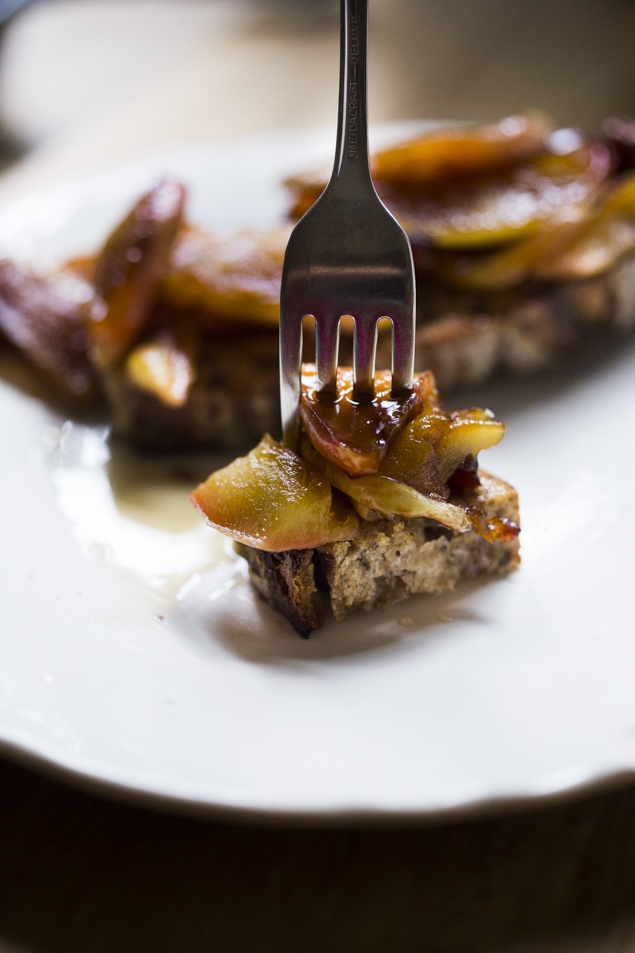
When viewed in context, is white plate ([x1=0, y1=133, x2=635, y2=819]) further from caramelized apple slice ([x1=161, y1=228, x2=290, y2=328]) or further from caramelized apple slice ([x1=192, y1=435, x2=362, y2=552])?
caramelized apple slice ([x1=161, y1=228, x2=290, y2=328])

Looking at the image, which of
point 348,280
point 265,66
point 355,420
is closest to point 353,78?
point 348,280

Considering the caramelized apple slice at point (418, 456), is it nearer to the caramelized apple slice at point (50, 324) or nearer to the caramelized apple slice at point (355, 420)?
the caramelized apple slice at point (355, 420)

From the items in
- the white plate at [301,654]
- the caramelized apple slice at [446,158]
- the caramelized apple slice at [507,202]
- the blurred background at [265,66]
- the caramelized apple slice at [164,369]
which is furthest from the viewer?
the blurred background at [265,66]

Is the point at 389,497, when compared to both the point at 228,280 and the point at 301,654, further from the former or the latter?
the point at 228,280

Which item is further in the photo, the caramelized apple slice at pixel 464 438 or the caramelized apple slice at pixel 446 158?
the caramelized apple slice at pixel 446 158

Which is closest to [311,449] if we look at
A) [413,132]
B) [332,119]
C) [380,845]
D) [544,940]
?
[380,845]

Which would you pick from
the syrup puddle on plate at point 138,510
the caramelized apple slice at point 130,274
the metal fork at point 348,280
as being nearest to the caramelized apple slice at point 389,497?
the metal fork at point 348,280

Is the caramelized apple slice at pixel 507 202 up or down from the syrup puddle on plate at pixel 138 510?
up
